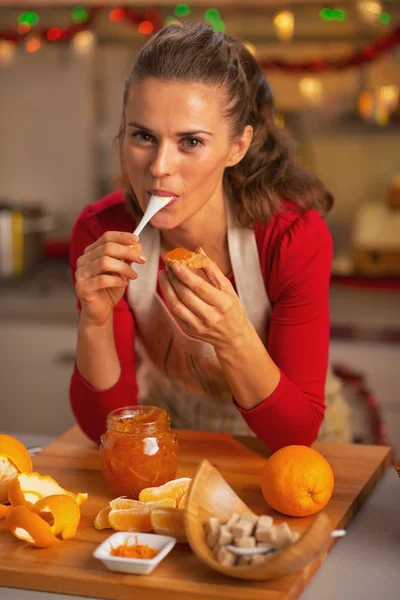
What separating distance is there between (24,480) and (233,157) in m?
0.66

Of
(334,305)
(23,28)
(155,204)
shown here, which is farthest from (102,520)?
(23,28)

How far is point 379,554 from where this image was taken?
116 cm

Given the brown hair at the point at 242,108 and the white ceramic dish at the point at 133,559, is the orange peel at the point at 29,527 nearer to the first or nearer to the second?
the white ceramic dish at the point at 133,559

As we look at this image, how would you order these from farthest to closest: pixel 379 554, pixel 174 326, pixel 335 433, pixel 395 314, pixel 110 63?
pixel 110 63 → pixel 395 314 → pixel 335 433 → pixel 174 326 → pixel 379 554

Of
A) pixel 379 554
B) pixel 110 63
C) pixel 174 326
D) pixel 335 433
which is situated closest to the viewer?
pixel 379 554

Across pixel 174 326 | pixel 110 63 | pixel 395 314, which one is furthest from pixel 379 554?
pixel 110 63

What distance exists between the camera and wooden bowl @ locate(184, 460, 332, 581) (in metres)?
1.00

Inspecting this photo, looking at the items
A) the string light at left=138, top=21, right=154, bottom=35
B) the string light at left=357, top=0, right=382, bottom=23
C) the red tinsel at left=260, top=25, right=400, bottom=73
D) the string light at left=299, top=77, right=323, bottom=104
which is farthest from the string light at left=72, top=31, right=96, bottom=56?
the string light at left=357, top=0, right=382, bottom=23

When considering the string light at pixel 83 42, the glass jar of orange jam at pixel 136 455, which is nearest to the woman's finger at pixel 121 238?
the glass jar of orange jam at pixel 136 455

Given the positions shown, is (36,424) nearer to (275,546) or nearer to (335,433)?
(335,433)

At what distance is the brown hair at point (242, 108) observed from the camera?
1456 millimetres

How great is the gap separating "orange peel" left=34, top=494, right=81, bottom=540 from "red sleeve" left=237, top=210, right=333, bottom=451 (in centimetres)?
39

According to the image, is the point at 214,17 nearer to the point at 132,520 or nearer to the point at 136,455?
the point at 136,455

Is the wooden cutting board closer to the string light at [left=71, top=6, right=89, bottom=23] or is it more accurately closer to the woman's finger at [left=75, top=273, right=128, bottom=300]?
the woman's finger at [left=75, top=273, right=128, bottom=300]
